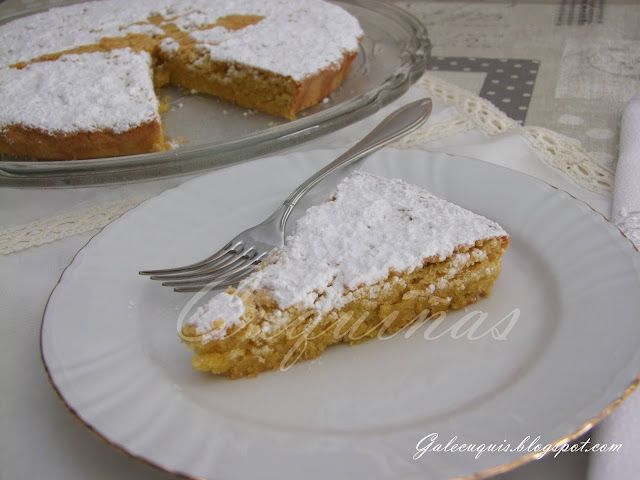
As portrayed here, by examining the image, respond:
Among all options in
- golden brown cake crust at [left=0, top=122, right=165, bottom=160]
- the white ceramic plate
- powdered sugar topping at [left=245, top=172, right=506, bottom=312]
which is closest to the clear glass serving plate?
golden brown cake crust at [left=0, top=122, right=165, bottom=160]

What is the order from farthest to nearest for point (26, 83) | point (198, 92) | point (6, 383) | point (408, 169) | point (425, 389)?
point (198, 92)
point (26, 83)
point (408, 169)
point (6, 383)
point (425, 389)

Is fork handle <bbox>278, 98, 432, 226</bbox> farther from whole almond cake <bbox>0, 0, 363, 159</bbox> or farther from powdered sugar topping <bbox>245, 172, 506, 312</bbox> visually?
whole almond cake <bbox>0, 0, 363, 159</bbox>

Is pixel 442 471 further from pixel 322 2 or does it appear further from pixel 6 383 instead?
pixel 322 2

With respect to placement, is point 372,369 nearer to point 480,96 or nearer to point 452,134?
point 452,134

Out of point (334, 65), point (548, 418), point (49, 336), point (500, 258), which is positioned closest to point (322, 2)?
point (334, 65)

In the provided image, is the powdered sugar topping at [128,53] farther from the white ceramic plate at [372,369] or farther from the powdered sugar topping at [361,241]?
the powdered sugar topping at [361,241]

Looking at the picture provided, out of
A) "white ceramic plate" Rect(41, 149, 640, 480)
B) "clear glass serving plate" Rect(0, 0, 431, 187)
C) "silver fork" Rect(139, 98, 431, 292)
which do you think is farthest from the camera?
Result: "clear glass serving plate" Rect(0, 0, 431, 187)

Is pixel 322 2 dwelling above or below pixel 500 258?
above
